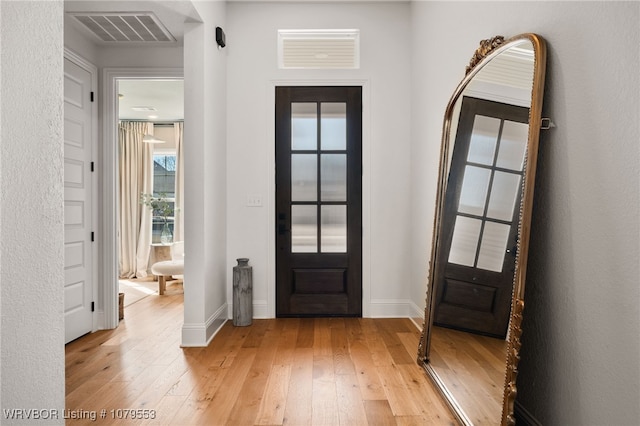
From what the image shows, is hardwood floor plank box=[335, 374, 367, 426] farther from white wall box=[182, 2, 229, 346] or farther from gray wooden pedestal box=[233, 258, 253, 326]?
gray wooden pedestal box=[233, 258, 253, 326]

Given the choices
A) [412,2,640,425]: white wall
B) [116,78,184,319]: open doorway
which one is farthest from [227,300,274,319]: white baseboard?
[116,78,184,319]: open doorway

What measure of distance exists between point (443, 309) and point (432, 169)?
47.4 inches

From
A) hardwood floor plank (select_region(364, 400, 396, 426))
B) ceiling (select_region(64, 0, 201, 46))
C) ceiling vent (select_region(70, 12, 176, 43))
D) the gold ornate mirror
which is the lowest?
hardwood floor plank (select_region(364, 400, 396, 426))

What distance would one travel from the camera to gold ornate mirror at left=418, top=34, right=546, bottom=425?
160cm

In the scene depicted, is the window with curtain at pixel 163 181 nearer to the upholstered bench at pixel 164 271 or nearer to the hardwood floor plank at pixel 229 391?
the upholstered bench at pixel 164 271

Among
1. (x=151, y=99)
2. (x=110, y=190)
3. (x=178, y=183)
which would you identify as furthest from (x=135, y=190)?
(x=110, y=190)

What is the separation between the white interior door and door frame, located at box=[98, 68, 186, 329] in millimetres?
107

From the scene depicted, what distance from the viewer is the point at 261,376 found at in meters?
2.40

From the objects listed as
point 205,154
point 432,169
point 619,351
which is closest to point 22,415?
point 619,351

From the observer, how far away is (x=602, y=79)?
4.39ft

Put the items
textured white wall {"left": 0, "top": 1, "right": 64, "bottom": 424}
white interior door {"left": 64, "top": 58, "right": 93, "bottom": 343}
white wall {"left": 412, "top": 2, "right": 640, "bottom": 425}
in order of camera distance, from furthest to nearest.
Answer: white interior door {"left": 64, "top": 58, "right": 93, "bottom": 343}, white wall {"left": 412, "top": 2, "right": 640, "bottom": 425}, textured white wall {"left": 0, "top": 1, "right": 64, "bottom": 424}

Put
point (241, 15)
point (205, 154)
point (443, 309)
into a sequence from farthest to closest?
point (241, 15) < point (205, 154) < point (443, 309)

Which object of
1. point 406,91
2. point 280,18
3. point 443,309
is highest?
point 280,18

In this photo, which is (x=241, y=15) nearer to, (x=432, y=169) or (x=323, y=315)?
(x=432, y=169)
